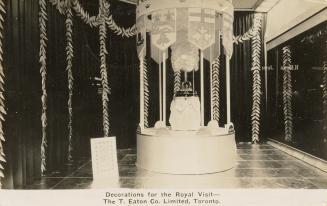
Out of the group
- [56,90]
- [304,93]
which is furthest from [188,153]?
[304,93]

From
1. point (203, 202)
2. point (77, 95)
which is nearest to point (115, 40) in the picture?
point (77, 95)

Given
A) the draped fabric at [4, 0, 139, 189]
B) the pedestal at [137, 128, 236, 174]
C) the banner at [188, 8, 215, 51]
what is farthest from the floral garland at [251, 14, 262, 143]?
the banner at [188, 8, 215, 51]

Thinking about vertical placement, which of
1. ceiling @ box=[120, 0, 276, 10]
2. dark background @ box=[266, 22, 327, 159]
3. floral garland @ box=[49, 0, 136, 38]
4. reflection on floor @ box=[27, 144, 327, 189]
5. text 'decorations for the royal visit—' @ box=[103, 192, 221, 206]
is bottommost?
reflection on floor @ box=[27, 144, 327, 189]

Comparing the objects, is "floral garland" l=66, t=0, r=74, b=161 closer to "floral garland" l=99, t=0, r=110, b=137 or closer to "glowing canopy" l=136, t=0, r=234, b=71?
"floral garland" l=99, t=0, r=110, b=137

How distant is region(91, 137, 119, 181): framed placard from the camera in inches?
149

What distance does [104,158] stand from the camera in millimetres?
3854

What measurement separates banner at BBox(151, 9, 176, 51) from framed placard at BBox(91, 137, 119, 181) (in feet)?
4.36

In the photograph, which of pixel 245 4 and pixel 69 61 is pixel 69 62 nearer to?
pixel 69 61

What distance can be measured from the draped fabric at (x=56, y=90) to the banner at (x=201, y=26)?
183cm

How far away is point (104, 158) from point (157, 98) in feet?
9.24

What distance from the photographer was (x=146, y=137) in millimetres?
4410

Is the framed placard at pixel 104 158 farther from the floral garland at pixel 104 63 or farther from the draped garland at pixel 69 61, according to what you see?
the floral garland at pixel 104 63

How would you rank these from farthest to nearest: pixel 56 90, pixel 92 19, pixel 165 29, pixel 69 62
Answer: pixel 92 19, pixel 69 62, pixel 56 90, pixel 165 29

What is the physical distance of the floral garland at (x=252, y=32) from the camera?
22.0 feet
